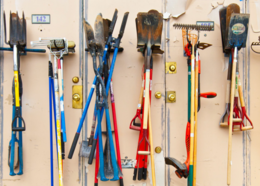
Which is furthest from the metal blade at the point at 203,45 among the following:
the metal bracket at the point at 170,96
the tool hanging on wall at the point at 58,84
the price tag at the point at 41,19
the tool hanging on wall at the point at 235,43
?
the price tag at the point at 41,19

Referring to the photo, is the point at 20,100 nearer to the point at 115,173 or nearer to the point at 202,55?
the point at 115,173

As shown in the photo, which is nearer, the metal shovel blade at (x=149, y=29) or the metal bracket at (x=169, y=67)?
the metal shovel blade at (x=149, y=29)

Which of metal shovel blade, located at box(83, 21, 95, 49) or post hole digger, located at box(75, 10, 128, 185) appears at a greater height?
metal shovel blade, located at box(83, 21, 95, 49)

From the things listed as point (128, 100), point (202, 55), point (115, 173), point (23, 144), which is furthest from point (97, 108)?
point (202, 55)

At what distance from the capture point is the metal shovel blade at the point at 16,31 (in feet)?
5.08

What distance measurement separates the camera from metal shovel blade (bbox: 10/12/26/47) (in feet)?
5.08

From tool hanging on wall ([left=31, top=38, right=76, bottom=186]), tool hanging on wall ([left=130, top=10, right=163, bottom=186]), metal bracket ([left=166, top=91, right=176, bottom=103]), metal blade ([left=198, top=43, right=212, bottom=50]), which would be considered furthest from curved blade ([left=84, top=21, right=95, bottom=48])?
metal blade ([left=198, top=43, right=212, bottom=50])

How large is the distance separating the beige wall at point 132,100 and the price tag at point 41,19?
0.12ft

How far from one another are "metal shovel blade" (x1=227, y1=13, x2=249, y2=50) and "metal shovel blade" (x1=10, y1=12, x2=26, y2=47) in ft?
5.72

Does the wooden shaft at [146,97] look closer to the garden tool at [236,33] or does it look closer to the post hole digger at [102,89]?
the post hole digger at [102,89]

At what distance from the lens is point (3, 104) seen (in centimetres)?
166

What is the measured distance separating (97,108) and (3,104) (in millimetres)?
908

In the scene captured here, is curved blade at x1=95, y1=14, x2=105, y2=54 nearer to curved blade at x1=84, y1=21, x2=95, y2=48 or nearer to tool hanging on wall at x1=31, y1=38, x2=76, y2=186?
curved blade at x1=84, y1=21, x2=95, y2=48

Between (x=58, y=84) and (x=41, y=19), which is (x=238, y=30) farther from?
(x=41, y=19)
